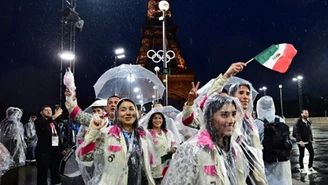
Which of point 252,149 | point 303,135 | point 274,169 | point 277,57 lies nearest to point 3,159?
point 252,149

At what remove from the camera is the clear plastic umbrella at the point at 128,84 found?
5.36 metres

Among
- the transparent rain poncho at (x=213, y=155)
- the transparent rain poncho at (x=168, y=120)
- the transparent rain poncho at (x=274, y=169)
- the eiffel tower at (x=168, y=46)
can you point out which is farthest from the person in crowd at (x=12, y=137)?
the eiffel tower at (x=168, y=46)

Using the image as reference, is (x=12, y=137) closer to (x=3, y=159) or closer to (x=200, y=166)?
(x=3, y=159)

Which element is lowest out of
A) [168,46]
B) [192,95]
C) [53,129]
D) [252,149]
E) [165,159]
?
[165,159]

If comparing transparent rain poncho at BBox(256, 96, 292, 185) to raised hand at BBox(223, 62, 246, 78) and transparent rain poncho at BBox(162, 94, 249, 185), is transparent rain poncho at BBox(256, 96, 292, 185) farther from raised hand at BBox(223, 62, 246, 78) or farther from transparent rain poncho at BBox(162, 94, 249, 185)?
transparent rain poncho at BBox(162, 94, 249, 185)

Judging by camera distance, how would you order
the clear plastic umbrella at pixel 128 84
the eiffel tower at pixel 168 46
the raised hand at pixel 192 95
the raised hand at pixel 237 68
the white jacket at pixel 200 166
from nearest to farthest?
the white jacket at pixel 200 166, the raised hand at pixel 237 68, the raised hand at pixel 192 95, the clear plastic umbrella at pixel 128 84, the eiffel tower at pixel 168 46

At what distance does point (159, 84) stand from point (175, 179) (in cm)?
373

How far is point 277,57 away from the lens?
3814mm

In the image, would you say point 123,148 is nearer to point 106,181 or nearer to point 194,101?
point 106,181

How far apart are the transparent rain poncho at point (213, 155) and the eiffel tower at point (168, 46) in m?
40.0

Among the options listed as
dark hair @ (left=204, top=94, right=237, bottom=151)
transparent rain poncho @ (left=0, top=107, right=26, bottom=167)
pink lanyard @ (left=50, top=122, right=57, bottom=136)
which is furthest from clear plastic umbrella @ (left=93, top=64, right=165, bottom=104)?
transparent rain poncho @ (left=0, top=107, right=26, bottom=167)

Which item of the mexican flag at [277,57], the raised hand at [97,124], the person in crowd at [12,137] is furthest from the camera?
the person in crowd at [12,137]

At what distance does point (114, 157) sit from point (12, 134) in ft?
19.6

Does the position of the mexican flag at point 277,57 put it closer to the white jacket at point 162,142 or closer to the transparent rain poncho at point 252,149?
the transparent rain poncho at point 252,149
